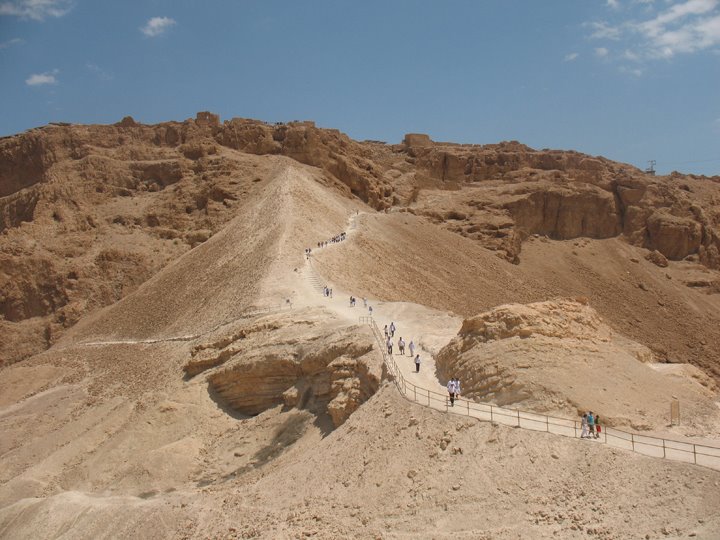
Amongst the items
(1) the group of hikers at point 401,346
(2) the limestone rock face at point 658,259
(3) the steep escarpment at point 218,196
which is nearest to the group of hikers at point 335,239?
(3) the steep escarpment at point 218,196

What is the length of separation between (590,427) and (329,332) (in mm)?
11187

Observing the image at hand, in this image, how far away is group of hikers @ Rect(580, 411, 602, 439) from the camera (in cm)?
1408

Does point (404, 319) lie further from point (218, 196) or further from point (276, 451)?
point (218, 196)

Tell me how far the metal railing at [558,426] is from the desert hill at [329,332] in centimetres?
39

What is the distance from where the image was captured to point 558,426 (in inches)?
580

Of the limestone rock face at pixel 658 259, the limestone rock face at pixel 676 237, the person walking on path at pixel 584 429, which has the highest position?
the limestone rock face at pixel 676 237

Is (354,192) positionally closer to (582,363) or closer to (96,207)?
(96,207)

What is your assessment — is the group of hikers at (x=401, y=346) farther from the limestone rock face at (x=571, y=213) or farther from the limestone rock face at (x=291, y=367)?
the limestone rock face at (x=571, y=213)

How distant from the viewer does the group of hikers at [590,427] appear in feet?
46.2

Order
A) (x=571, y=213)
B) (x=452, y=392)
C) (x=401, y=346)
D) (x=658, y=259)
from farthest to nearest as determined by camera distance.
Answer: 1. (x=571, y=213)
2. (x=658, y=259)
3. (x=401, y=346)
4. (x=452, y=392)

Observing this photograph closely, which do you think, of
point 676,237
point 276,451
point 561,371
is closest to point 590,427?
point 561,371

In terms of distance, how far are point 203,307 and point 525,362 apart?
71.4 feet

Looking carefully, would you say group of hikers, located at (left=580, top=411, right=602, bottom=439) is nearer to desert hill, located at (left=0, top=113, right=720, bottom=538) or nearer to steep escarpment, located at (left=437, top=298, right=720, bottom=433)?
desert hill, located at (left=0, top=113, right=720, bottom=538)

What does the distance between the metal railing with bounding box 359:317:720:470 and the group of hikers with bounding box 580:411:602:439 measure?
0.36 ft
